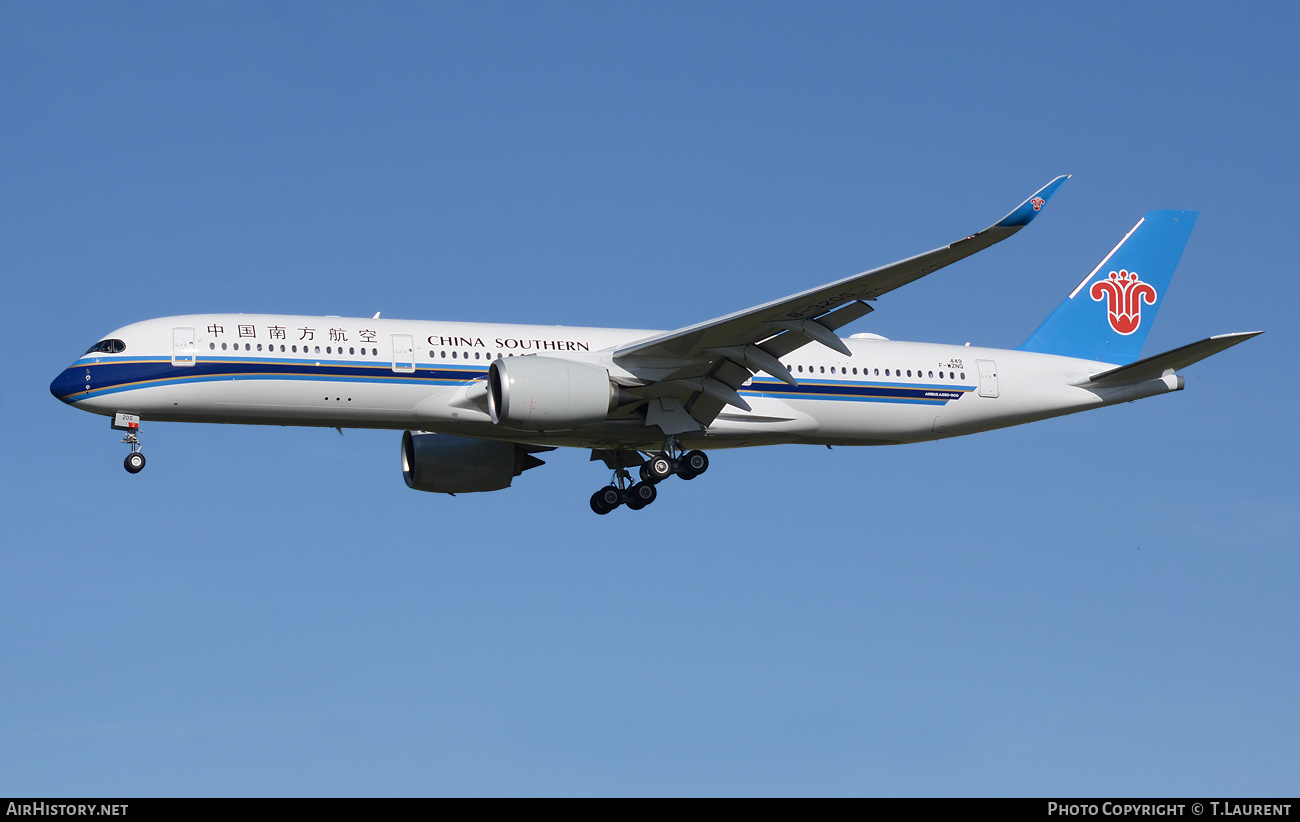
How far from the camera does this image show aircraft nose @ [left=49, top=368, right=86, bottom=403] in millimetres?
29750

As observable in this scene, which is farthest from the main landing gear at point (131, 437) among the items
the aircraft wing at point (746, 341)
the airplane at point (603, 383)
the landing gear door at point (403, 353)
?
the aircraft wing at point (746, 341)

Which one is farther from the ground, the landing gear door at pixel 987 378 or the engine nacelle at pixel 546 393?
the landing gear door at pixel 987 378

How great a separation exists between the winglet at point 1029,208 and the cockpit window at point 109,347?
57.6 ft


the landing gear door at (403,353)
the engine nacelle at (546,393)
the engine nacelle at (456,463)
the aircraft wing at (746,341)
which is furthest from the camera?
the engine nacelle at (456,463)

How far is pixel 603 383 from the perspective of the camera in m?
30.3

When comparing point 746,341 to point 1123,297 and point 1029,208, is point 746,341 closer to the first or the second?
point 1029,208

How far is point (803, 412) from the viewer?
33.1 m

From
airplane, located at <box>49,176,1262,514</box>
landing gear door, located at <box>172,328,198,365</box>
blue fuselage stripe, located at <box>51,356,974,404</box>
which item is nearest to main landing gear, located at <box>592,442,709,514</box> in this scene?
airplane, located at <box>49,176,1262,514</box>

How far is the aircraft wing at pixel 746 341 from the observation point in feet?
89.2

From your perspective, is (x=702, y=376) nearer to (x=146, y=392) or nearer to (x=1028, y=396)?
(x=1028, y=396)

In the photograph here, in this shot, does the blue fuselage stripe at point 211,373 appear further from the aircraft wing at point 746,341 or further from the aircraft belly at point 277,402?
the aircraft wing at point 746,341

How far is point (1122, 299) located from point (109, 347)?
24245 millimetres

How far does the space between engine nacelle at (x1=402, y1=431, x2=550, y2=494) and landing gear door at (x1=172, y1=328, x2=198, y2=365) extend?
708 cm
